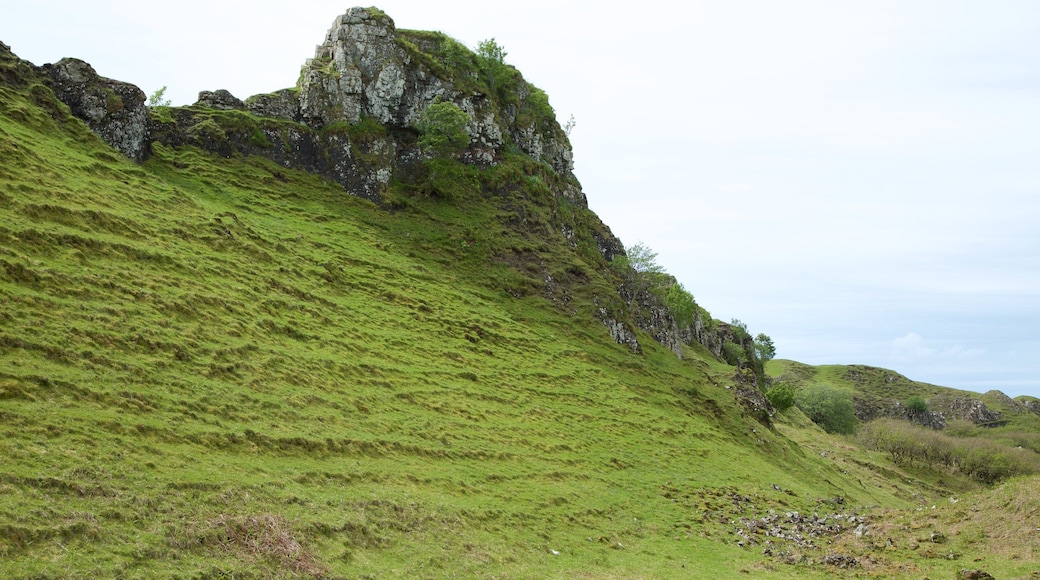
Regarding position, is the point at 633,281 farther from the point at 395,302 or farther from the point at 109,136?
the point at 109,136

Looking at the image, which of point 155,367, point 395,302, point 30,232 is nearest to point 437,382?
point 395,302

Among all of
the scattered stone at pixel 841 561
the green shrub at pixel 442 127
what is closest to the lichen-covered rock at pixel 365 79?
the green shrub at pixel 442 127

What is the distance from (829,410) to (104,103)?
14470cm

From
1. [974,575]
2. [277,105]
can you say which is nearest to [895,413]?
[974,575]

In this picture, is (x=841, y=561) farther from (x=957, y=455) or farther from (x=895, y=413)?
(x=895, y=413)

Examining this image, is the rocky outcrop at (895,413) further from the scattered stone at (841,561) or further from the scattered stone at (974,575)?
the scattered stone at (974,575)

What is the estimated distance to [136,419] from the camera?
24641 mm

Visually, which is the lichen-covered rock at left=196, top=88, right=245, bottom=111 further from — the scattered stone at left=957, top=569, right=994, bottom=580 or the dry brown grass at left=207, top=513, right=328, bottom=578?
the scattered stone at left=957, top=569, right=994, bottom=580

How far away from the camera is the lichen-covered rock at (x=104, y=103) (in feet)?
183

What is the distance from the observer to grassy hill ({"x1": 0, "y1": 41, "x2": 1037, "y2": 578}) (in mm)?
20953

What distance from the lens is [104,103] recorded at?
188 ft

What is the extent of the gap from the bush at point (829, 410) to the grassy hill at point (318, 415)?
249 ft

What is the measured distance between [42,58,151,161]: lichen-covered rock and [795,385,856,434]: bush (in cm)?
13620

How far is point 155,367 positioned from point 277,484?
9.83 m
